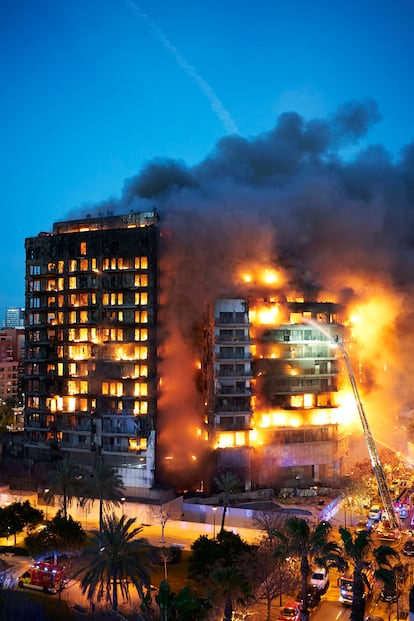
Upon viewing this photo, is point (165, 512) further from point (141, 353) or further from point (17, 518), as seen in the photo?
point (141, 353)

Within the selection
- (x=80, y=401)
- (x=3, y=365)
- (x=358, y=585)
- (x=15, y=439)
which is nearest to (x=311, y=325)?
(x=80, y=401)

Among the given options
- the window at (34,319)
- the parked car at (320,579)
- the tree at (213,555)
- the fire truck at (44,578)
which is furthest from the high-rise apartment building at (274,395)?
the fire truck at (44,578)

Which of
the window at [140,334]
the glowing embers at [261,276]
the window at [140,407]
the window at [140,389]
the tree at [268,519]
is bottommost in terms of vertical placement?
the tree at [268,519]

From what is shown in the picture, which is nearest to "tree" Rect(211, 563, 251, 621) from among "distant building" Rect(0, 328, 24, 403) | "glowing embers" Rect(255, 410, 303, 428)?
"glowing embers" Rect(255, 410, 303, 428)

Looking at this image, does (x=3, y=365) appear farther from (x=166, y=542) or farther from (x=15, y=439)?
(x=166, y=542)

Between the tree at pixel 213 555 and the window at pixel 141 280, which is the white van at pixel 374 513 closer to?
the tree at pixel 213 555

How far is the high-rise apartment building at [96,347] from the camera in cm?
7094

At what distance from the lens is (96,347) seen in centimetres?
7375

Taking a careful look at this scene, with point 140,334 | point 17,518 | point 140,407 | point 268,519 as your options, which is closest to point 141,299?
point 140,334

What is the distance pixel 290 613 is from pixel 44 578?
16509mm

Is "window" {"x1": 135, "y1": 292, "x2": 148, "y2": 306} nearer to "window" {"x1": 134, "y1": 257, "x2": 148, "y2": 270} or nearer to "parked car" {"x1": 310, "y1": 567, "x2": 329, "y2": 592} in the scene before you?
"window" {"x1": 134, "y1": 257, "x2": 148, "y2": 270}

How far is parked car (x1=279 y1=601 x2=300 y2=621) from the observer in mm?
36281

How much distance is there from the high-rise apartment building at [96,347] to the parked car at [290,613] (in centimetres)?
3122

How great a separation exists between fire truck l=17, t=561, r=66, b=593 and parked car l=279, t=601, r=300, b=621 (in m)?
14.5
